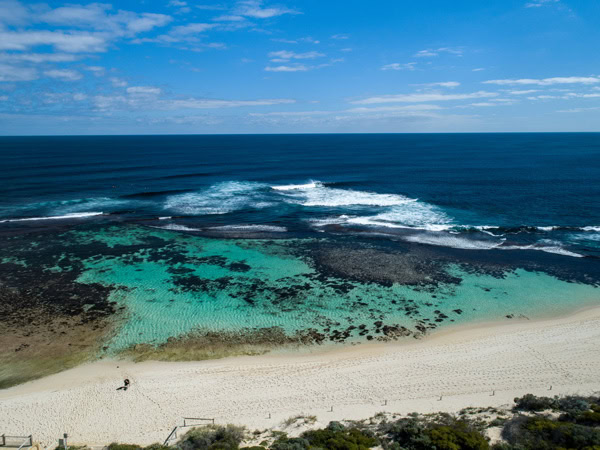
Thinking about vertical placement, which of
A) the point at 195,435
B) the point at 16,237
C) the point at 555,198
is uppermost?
the point at 555,198

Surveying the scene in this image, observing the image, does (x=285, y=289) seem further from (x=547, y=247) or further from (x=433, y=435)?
(x=547, y=247)

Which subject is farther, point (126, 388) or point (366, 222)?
point (366, 222)

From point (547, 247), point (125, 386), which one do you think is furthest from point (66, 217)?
point (547, 247)

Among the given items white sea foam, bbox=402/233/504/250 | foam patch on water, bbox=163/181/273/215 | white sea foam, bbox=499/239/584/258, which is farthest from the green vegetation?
foam patch on water, bbox=163/181/273/215

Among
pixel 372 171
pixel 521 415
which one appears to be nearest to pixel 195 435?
pixel 521 415

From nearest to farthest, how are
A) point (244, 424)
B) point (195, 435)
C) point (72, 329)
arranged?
point (195, 435) < point (244, 424) < point (72, 329)

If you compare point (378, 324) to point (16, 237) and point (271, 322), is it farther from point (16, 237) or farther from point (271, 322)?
point (16, 237)
